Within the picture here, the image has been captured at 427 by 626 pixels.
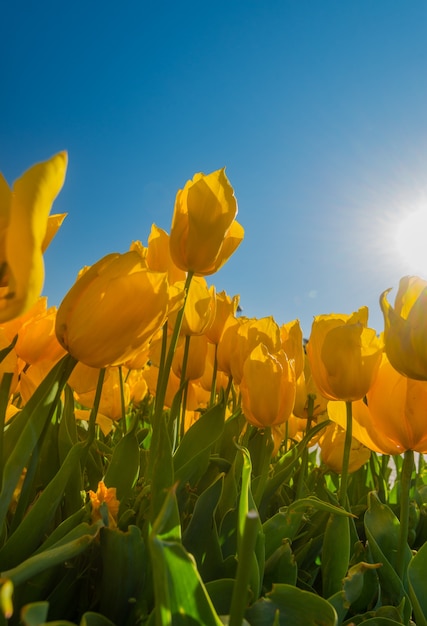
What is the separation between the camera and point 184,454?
31.0 inches

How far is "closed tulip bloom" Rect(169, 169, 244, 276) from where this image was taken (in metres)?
0.82

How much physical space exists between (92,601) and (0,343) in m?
0.38

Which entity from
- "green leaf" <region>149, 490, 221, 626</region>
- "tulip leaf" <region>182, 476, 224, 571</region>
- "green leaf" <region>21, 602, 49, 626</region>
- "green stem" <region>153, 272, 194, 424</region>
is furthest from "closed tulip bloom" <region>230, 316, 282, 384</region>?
"green leaf" <region>21, 602, 49, 626</region>

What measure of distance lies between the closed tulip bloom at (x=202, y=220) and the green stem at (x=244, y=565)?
0.56 m

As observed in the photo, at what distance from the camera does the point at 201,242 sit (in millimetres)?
839

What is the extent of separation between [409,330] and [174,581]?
44cm

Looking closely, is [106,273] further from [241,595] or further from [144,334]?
[241,595]

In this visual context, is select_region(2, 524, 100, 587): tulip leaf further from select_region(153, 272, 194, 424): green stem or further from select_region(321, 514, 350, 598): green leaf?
select_region(321, 514, 350, 598): green leaf

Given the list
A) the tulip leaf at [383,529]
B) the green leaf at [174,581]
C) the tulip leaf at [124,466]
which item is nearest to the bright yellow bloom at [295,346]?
the tulip leaf at [383,529]

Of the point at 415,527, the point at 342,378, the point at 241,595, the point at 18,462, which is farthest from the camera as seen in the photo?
the point at 415,527

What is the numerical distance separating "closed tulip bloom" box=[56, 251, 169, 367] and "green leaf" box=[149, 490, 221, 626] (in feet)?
0.69

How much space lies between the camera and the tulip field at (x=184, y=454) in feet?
1.41

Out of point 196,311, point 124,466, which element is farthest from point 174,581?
point 196,311

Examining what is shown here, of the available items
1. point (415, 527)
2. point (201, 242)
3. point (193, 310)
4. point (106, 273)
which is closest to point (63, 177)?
point (106, 273)
